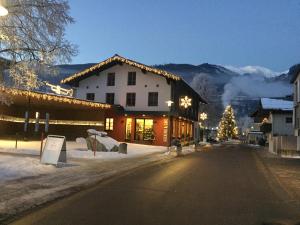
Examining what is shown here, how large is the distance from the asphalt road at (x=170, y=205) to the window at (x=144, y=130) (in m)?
28.2

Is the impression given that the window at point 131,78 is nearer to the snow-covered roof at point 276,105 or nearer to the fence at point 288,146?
the fence at point 288,146

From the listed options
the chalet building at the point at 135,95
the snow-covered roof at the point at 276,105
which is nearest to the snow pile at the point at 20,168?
the chalet building at the point at 135,95

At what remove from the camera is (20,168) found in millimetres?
14859

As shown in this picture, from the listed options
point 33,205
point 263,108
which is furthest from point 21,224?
point 263,108

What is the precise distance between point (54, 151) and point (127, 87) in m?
27.8

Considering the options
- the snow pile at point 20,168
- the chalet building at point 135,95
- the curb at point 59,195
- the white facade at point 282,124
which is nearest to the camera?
the curb at point 59,195

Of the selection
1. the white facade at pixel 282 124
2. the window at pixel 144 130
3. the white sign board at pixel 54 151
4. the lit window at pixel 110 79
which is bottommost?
the white sign board at pixel 54 151

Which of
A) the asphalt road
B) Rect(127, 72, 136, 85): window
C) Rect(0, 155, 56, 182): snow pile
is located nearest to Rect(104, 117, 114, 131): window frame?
Rect(127, 72, 136, 85): window

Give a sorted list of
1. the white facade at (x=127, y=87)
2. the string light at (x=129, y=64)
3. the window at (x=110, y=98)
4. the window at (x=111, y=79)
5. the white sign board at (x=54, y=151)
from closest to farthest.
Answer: the white sign board at (x=54, y=151)
the string light at (x=129, y=64)
the white facade at (x=127, y=87)
the window at (x=110, y=98)
the window at (x=111, y=79)

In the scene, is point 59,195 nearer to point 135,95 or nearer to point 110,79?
point 135,95

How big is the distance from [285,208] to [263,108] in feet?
167

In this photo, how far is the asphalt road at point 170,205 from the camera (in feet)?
25.8

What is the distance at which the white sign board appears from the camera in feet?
54.3

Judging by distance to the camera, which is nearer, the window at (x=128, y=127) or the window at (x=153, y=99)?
the window at (x=153, y=99)
